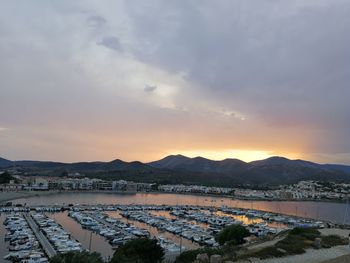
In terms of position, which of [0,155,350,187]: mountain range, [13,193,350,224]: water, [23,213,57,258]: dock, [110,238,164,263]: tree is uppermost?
[0,155,350,187]: mountain range

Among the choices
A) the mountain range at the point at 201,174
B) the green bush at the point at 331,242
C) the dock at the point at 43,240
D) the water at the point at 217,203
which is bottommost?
the dock at the point at 43,240

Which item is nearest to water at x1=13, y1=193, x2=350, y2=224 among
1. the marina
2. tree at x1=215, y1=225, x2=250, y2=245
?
the marina

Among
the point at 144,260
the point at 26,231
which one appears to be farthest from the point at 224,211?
the point at 144,260

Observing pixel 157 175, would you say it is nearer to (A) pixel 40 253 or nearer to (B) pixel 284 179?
(B) pixel 284 179

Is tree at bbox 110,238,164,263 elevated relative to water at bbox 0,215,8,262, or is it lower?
elevated

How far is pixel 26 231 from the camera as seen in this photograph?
99.6ft

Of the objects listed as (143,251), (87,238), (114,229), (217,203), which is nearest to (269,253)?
(143,251)

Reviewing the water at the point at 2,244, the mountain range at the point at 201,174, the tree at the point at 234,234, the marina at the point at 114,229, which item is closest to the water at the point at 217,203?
the marina at the point at 114,229

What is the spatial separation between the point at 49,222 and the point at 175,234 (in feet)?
39.8

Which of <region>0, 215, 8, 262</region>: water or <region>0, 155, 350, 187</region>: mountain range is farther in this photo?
<region>0, 155, 350, 187</region>: mountain range

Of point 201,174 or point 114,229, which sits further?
point 201,174

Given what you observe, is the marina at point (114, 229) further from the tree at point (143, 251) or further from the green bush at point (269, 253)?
the green bush at point (269, 253)

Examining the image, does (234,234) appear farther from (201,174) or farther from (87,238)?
(201,174)

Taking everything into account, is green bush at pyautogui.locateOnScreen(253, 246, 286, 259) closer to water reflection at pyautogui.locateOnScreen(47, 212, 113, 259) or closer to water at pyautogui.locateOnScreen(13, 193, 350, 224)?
water reflection at pyautogui.locateOnScreen(47, 212, 113, 259)
